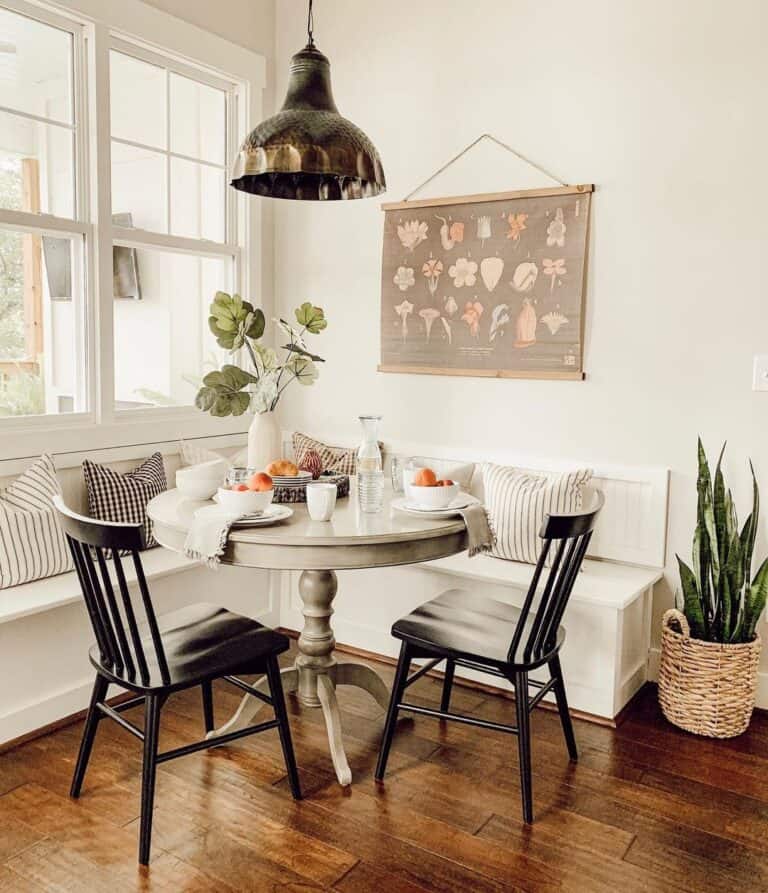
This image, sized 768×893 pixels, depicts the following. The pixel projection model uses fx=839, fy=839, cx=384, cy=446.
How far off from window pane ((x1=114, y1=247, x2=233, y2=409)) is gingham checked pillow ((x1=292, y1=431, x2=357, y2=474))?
53 cm

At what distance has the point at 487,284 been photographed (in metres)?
3.45

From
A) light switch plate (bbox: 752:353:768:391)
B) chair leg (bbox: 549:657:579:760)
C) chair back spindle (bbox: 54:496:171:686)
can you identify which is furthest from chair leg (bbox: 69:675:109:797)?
light switch plate (bbox: 752:353:768:391)

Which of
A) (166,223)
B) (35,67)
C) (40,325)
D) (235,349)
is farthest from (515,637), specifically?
(35,67)

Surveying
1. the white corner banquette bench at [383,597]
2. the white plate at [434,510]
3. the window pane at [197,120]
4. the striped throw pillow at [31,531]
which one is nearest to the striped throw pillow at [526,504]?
the white corner banquette bench at [383,597]

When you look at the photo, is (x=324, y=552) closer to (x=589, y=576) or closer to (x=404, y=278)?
(x=589, y=576)

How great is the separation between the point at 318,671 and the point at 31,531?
1.07 metres

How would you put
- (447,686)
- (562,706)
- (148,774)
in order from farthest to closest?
(447,686) → (562,706) → (148,774)

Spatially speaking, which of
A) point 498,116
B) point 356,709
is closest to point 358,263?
point 498,116

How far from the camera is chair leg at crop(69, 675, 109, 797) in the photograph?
2338 mm

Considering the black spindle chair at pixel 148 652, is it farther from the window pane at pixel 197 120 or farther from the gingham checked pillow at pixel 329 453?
the window pane at pixel 197 120

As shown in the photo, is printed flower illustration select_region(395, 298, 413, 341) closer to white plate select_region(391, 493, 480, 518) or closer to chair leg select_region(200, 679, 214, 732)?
white plate select_region(391, 493, 480, 518)

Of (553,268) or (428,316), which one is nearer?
(553,268)

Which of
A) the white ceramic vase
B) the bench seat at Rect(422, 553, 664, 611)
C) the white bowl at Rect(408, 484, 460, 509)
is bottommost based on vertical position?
the bench seat at Rect(422, 553, 664, 611)

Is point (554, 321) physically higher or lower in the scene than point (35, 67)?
lower
